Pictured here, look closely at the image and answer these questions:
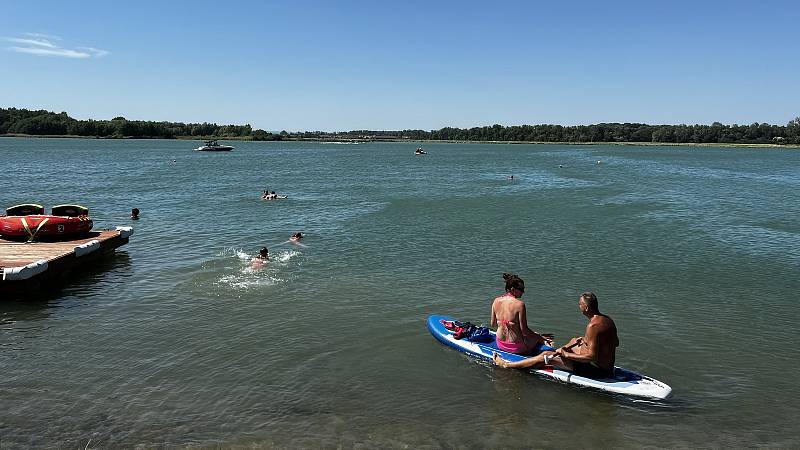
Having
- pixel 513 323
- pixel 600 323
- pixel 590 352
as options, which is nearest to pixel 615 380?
pixel 590 352

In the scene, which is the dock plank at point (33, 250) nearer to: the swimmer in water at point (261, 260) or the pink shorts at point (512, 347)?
the swimmer in water at point (261, 260)

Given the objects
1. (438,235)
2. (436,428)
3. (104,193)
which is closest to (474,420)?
(436,428)

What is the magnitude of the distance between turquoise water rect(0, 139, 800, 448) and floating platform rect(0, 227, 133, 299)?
2.46 feet

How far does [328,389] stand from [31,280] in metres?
14.1

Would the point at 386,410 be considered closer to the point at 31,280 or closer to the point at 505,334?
the point at 505,334

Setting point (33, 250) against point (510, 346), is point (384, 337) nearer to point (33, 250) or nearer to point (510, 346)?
point (510, 346)

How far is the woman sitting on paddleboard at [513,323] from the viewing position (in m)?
14.6

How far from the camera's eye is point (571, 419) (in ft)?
41.9

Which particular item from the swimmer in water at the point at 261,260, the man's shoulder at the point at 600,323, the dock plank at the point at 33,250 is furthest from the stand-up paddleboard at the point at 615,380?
the dock plank at the point at 33,250

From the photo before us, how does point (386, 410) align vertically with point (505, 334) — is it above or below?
below

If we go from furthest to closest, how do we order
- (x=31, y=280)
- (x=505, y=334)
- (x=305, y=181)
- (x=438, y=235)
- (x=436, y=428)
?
(x=305, y=181) → (x=438, y=235) → (x=31, y=280) → (x=505, y=334) → (x=436, y=428)

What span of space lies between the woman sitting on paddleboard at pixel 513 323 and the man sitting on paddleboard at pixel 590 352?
52 cm

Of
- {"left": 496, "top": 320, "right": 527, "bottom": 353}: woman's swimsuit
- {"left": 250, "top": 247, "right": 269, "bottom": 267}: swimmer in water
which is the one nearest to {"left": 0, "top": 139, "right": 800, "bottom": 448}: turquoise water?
{"left": 496, "top": 320, "right": 527, "bottom": 353}: woman's swimsuit

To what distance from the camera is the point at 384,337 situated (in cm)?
1780
